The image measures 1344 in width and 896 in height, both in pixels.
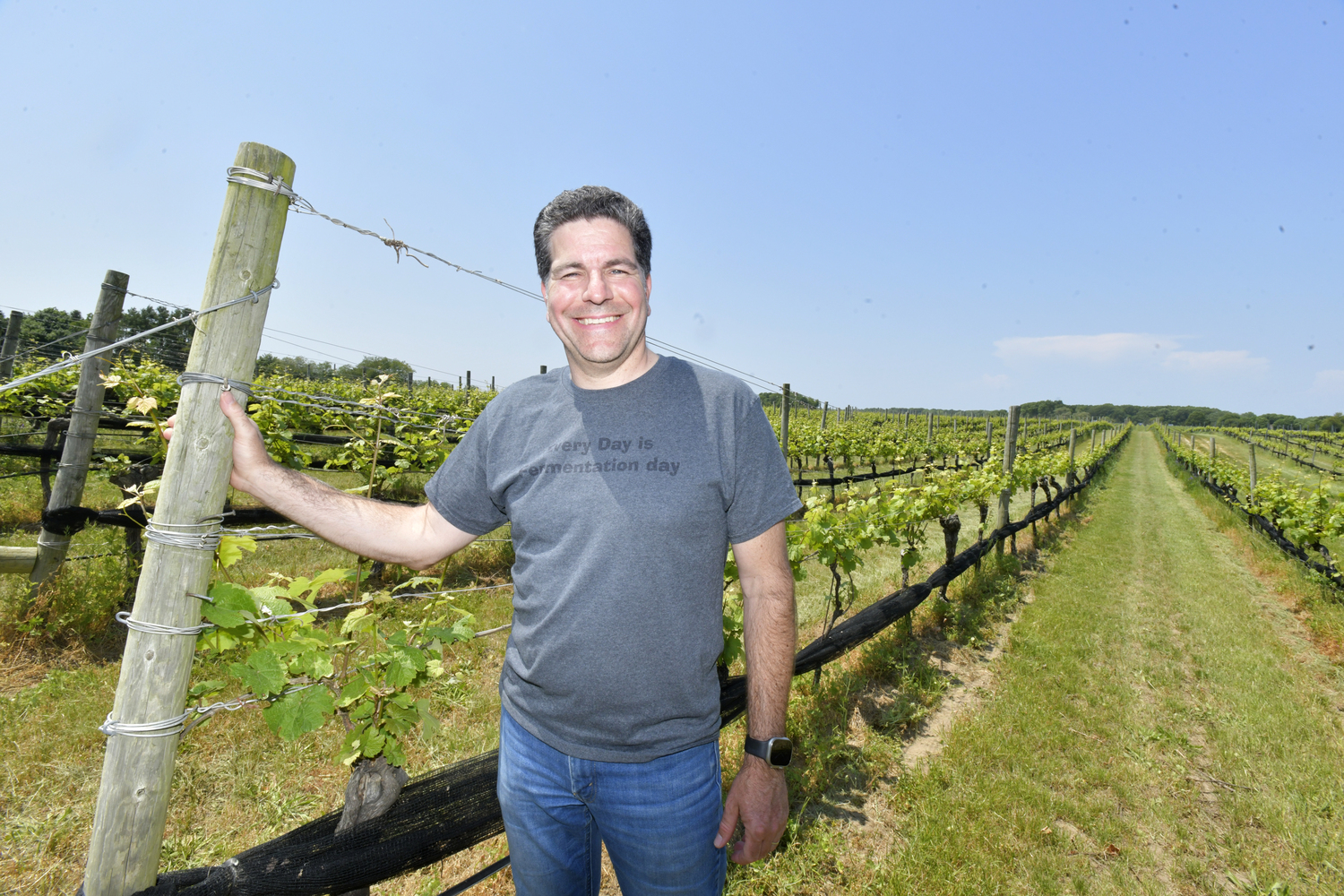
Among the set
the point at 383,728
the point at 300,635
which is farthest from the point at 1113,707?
the point at 300,635

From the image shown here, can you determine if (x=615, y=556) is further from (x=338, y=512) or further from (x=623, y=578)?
(x=338, y=512)

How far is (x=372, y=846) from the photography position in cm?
171

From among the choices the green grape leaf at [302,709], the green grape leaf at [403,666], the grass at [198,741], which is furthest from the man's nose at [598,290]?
the grass at [198,741]

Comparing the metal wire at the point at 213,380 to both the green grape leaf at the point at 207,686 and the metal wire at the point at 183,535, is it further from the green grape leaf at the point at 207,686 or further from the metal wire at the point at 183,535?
the green grape leaf at the point at 207,686

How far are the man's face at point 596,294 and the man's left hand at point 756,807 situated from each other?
42.3 inches

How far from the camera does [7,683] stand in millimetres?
3449

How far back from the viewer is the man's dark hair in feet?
4.83

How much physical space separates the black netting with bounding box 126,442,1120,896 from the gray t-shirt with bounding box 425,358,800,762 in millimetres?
664

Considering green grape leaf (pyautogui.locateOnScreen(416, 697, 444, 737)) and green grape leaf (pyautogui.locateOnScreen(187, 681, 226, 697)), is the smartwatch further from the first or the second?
green grape leaf (pyautogui.locateOnScreen(187, 681, 226, 697))

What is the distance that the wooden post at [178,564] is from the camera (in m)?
1.25

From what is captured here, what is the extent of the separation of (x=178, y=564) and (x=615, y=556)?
924 millimetres

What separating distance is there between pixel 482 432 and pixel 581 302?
428 mm

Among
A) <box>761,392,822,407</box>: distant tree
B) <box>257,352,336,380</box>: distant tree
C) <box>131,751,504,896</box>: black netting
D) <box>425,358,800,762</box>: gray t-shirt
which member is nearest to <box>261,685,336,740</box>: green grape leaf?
<box>131,751,504,896</box>: black netting

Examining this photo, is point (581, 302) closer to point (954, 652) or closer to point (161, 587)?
point (161, 587)
